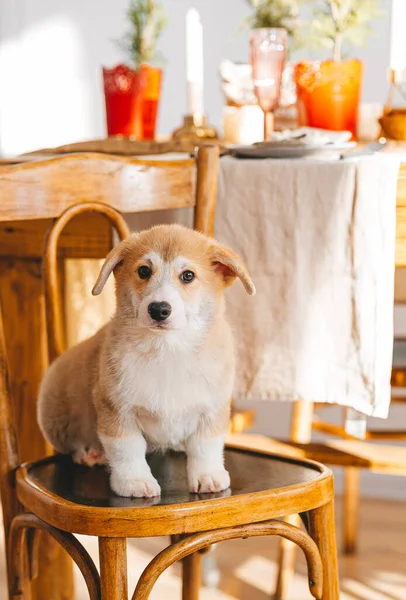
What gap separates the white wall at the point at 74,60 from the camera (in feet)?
9.10

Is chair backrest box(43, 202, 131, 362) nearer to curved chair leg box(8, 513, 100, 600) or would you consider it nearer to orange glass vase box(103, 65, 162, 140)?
curved chair leg box(8, 513, 100, 600)

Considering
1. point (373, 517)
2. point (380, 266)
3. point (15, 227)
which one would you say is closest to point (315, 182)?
point (380, 266)

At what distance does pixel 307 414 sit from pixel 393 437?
0.80 feet

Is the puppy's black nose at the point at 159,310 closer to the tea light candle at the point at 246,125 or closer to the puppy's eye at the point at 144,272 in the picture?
the puppy's eye at the point at 144,272

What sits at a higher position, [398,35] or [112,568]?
[398,35]

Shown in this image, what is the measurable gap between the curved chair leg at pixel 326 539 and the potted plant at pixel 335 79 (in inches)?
39.7

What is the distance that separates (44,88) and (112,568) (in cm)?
248

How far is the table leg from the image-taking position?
5.45 ft

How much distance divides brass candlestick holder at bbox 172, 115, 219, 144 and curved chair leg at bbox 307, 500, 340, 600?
3.21 ft

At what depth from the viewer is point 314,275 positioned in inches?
56.8

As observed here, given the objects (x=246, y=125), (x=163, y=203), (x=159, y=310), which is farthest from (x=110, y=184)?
(x=246, y=125)

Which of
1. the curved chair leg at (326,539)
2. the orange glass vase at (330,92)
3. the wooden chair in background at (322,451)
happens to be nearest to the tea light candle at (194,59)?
the orange glass vase at (330,92)

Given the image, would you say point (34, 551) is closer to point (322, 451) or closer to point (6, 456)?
point (6, 456)

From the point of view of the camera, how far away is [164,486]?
1149mm
